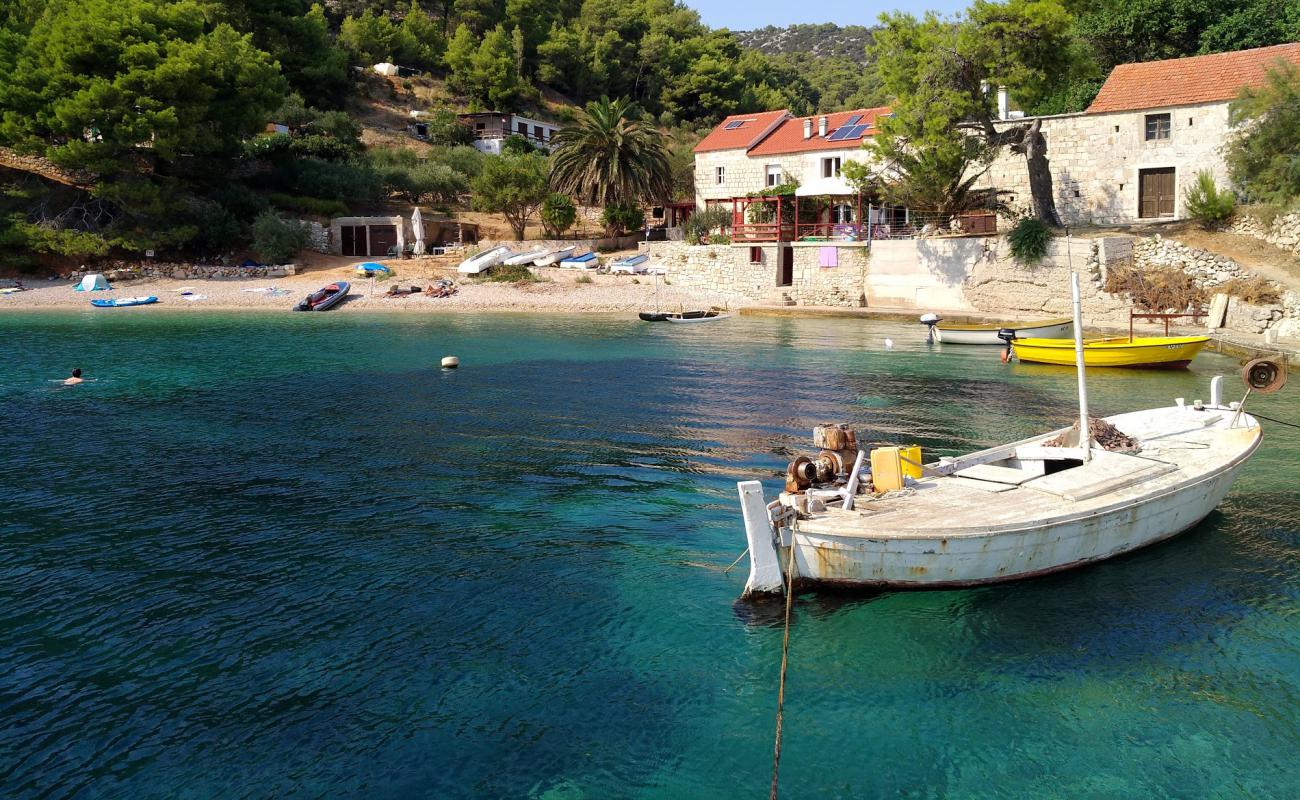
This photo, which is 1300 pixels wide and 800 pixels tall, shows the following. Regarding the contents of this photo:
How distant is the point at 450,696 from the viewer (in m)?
9.12

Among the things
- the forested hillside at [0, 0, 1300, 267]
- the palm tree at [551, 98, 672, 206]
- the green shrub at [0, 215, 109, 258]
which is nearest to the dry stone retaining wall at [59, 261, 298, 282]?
the forested hillside at [0, 0, 1300, 267]

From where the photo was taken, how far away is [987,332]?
110 feet

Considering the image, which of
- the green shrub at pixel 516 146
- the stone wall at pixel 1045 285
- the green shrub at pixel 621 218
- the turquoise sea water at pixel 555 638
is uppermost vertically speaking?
the green shrub at pixel 516 146

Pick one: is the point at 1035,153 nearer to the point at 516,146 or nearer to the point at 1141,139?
the point at 1141,139

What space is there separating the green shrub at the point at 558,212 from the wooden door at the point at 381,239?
29.9ft

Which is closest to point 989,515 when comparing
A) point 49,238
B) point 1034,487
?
point 1034,487

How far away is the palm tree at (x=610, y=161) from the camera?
5450 centimetres

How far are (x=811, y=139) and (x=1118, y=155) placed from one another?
16130 mm

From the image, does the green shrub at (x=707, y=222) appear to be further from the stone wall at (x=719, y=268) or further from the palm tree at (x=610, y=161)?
the palm tree at (x=610, y=161)

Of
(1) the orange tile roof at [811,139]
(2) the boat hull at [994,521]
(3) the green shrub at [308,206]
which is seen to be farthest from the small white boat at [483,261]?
(2) the boat hull at [994,521]

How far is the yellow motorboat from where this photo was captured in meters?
27.2

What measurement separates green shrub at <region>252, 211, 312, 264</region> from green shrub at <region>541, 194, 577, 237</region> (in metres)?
13.9

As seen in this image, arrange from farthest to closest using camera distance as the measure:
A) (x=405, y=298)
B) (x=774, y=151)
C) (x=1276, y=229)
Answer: (x=774, y=151) → (x=405, y=298) → (x=1276, y=229)

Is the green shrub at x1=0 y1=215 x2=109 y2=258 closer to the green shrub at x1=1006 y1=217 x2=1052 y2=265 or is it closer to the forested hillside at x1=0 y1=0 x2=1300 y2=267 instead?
the forested hillside at x1=0 y1=0 x2=1300 y2=267
